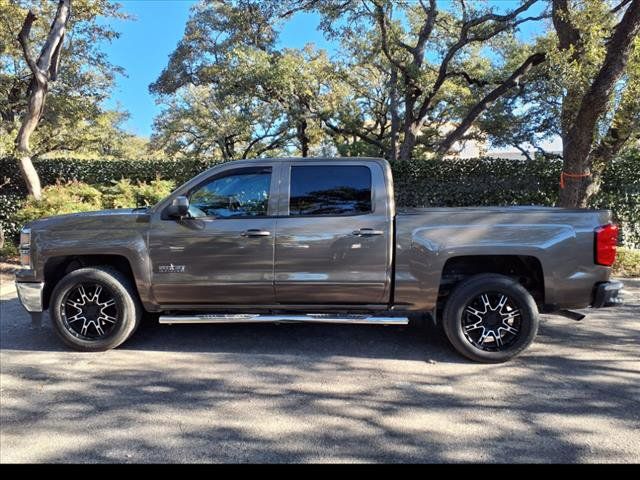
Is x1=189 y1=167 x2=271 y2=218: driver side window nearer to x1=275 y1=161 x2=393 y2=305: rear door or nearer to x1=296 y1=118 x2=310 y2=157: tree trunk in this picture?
x1=275 y1=161 x2=393 y2=305: rear door

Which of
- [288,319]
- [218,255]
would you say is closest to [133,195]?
[218,255]

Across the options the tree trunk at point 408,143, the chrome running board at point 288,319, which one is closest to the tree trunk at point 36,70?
the chrome running board at point 288,319

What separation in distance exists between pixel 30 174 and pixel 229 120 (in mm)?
9704

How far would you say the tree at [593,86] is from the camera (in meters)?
7.72

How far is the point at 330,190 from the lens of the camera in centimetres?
496

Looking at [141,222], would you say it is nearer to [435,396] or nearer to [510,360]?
[435,396]

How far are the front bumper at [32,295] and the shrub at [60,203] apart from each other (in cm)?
532

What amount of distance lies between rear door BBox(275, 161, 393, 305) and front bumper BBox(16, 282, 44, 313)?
7.51ft

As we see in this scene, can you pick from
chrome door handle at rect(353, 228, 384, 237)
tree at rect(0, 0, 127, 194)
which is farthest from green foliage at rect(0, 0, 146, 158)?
chrome door handle at rect(353, 228, 384, 237)

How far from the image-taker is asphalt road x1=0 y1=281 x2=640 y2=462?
3166 mm

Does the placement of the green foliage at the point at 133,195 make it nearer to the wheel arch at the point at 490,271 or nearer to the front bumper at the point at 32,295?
the front bumper at the point at 32,295

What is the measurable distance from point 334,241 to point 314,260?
0.26 metres

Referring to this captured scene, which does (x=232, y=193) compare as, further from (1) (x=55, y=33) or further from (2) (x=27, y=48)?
(2) (x=27, y=48)

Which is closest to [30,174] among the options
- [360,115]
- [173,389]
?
[173,389]
